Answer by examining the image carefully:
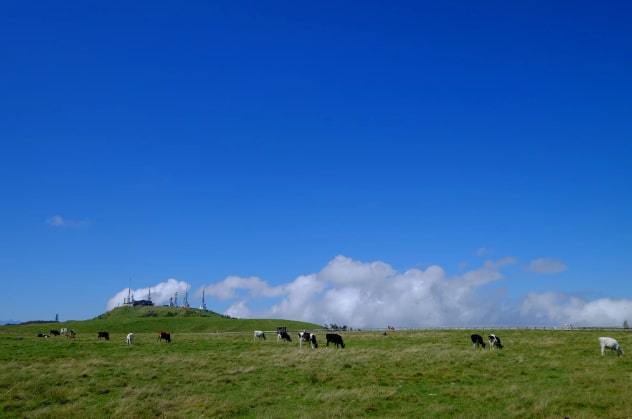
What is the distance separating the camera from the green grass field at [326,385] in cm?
1900

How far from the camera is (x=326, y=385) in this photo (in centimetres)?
2391

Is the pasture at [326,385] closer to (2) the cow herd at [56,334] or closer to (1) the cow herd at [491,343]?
(1) the cow herd at [491,343]

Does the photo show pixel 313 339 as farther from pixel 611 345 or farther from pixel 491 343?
pixel 611 345

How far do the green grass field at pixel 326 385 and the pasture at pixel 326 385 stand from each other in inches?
2.1

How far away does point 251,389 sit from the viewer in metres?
23.3

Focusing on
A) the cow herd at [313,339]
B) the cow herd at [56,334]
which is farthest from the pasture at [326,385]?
the cow herd at [56,334]

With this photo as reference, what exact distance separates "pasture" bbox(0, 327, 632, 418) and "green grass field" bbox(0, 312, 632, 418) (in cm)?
5

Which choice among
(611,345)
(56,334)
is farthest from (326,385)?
(56,334)

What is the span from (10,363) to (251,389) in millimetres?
17863

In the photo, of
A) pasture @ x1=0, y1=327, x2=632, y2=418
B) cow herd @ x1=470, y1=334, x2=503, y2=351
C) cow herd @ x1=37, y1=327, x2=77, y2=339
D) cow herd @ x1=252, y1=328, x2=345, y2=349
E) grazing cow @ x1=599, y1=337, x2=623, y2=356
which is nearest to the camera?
pasture @ x1=0, y1=327, x2=632, y2=418

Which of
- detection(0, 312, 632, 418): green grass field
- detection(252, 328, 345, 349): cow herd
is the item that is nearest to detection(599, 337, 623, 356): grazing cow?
detection(0, 312, 632, 418): green grass field

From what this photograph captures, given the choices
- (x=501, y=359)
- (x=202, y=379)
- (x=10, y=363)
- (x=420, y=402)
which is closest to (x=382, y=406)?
(x=420, y=402)

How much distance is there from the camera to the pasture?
18984 millimetres

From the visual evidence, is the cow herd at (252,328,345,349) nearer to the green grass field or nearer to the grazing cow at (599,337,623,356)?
the green grass field
